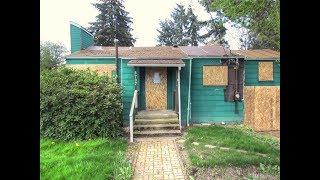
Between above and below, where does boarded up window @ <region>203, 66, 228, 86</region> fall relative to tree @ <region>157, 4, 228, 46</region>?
below

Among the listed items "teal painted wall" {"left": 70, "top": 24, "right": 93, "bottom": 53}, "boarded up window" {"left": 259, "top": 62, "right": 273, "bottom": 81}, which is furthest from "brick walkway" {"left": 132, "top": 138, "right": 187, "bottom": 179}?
"teal painted wall" {"left": 70, "top": 24, "right": 93, "bottom": 53}

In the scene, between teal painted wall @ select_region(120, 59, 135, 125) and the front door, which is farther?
the front door

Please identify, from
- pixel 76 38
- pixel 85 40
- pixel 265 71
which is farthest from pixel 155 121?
pixel 85 40

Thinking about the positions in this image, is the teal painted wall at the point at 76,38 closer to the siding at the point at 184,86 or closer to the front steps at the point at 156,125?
the siding at the point at 184,86

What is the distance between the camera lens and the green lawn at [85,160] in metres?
7.39

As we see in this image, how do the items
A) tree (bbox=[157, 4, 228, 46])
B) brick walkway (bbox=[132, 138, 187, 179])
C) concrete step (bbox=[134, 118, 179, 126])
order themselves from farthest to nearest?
tree (bbox=[157, 4, 228, 46])
concrete step (bbox=[134, 118, 179, 126])
brick walkway (bbox=[132, 138, 187, 179])

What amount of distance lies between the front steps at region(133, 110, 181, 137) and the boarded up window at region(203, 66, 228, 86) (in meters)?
2.74

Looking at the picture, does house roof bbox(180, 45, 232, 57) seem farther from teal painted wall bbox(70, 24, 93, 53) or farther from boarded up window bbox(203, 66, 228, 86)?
teal painted wall bbox(70, 24, 93, 53)

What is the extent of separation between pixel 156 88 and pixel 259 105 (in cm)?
508

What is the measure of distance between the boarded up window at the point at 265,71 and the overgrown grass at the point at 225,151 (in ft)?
14.1

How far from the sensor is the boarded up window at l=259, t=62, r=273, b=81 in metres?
16.2

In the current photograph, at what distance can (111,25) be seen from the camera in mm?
36562
